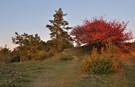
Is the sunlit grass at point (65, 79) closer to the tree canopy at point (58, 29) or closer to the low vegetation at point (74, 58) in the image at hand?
the low vegetation at point (74, 58)

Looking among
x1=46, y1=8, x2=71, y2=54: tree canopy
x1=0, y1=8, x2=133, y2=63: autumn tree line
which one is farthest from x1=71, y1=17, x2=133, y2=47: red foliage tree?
x1=46, y1=8, x2=71, y2=54: tree canopy

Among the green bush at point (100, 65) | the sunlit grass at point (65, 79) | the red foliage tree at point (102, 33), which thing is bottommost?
the sunlit grass at point (65, 79)

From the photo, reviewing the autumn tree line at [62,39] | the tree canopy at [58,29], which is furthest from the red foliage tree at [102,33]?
the tree canopy at [58,29]

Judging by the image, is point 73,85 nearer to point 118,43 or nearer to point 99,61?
point 99,61

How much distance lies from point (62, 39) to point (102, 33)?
10510mm

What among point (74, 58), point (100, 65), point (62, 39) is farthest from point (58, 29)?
point (100, 65)

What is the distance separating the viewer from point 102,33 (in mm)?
19250

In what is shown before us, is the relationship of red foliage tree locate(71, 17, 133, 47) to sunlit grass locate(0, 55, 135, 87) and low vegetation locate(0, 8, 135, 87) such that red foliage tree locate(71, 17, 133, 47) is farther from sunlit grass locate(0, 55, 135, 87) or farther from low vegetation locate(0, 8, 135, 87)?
sunlit grass locate(0, 55, 135, 87)

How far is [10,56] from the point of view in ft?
89.9

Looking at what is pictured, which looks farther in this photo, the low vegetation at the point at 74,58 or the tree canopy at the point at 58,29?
the tree canopy at the point at 58,29

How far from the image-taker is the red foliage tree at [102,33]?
63.2ft

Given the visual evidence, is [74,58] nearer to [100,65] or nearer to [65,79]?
[100,65]

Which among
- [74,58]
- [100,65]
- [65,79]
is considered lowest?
[65,79]

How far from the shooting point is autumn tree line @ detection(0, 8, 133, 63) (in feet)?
63.9
